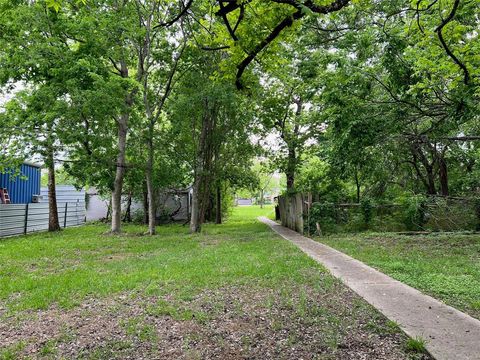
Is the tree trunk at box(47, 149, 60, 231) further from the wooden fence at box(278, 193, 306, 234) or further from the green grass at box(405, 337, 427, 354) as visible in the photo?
the green grass at box(405, 337, 427, 354)

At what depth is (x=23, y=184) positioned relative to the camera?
17297 mm

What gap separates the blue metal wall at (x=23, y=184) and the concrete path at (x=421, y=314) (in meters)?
14.6

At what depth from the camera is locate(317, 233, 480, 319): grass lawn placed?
510cm

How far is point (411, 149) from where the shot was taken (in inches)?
535

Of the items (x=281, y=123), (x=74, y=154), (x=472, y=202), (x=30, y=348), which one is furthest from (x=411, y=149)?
(x=30, y=348)

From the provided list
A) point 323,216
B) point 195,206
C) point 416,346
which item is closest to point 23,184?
point 195,206

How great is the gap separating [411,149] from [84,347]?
42.7ft

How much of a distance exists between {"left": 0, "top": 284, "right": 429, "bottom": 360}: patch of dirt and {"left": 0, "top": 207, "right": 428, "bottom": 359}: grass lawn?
1cm

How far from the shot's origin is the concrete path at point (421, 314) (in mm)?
3242

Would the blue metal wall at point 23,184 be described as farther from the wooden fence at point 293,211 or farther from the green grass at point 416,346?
the green grass at point 416,346

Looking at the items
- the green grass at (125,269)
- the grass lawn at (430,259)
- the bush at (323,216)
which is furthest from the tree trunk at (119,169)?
the grass lawn at (430,259)

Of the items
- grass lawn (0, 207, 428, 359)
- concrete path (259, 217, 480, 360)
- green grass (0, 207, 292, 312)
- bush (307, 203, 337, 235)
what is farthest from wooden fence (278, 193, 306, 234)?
concrete path (259, 217, 480, 360)

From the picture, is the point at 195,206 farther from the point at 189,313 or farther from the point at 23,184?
the point at 189,313

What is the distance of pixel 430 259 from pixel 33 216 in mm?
15257
